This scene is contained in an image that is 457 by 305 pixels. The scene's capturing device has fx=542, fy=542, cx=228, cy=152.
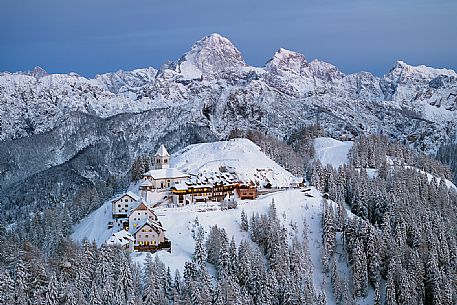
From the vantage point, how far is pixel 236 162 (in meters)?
130

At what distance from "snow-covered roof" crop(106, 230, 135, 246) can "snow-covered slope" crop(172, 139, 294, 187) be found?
131 feet

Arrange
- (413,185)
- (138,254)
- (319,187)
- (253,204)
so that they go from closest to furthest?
(138,254)
(253,204)
(319,187)
(413,185)

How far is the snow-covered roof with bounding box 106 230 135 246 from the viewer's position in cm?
8068

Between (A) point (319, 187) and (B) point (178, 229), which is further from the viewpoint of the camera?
(A) point (319, 187)

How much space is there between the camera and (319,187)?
12225cm

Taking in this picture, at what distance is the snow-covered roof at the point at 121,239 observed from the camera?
8068cm

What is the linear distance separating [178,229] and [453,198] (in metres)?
79.7

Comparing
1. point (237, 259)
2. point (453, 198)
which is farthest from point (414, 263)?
point (453, 198)

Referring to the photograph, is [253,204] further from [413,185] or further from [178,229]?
[413,185]

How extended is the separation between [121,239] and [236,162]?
52.6m

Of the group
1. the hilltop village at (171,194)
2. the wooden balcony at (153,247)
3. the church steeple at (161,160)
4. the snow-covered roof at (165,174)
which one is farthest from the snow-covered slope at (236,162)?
the wooden balcony at (153,247)

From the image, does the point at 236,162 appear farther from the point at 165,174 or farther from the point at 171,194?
the point at 171,194

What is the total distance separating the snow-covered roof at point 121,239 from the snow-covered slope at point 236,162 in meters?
39.8

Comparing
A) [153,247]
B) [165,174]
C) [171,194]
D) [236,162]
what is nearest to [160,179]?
[165,174]
